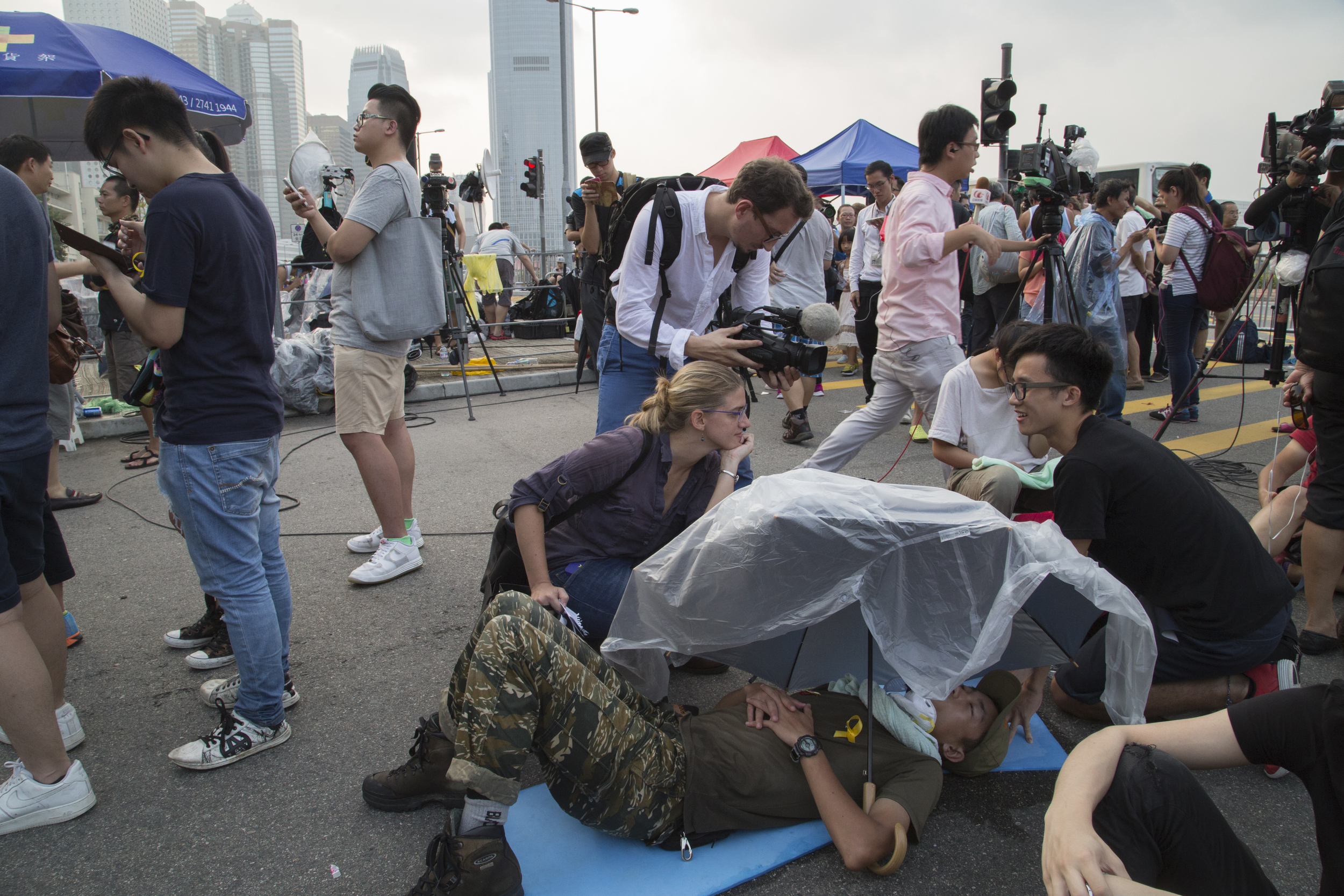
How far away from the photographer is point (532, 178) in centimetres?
1330

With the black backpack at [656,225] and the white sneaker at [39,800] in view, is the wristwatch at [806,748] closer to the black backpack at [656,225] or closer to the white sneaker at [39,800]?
the black backpack at [656,225]

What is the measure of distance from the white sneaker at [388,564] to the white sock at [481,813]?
2088 millimetres

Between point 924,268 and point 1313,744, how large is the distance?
3.11 m

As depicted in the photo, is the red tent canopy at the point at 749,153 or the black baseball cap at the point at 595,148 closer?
the black baseball cap at the point at 595,148

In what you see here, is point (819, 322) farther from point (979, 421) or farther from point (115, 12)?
point (115, 12)

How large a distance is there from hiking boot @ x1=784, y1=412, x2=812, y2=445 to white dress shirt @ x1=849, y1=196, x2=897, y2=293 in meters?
1.63

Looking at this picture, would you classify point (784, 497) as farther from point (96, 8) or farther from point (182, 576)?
point (96, 8)

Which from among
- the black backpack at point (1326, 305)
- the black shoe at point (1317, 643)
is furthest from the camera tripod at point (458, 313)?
the black shoe at point (1317, 643)

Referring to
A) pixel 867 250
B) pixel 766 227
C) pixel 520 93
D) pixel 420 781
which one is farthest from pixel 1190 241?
pixel 520 93

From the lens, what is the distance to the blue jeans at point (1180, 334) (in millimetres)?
6355

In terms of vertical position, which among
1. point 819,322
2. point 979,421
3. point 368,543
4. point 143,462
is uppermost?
point 819,322

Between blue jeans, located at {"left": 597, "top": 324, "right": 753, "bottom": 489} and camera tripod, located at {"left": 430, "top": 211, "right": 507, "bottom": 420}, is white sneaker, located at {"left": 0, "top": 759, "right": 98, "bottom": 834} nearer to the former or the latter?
blue jeans, located at {"left": 597, "top": 324, "right": 753, "bottom": 489}

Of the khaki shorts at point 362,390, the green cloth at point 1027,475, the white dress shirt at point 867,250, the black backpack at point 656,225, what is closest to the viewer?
the black backpack at point 656,225

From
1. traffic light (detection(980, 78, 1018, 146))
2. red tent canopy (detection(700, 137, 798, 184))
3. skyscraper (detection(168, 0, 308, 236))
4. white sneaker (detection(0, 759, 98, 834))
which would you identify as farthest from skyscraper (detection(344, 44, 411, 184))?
white sneaker (detection(0, 759, 98, 834))
